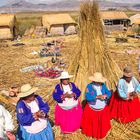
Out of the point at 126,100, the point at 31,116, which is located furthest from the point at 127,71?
the point at 31,116

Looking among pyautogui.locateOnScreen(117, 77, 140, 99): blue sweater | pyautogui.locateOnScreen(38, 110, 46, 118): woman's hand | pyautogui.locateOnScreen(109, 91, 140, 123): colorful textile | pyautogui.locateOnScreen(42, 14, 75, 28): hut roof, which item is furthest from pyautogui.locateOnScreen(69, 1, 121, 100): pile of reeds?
pyautogui.locateOnScreen(42, 14, 75, 28): hut roof

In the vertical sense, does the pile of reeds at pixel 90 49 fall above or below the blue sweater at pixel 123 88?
above

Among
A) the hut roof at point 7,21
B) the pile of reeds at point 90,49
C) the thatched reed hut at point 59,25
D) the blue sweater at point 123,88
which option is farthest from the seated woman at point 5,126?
the thatched reed hut at point 59,25

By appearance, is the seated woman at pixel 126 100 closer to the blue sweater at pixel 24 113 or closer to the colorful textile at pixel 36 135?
the colorful textile at pixel 36 135

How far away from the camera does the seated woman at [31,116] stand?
4.16 m

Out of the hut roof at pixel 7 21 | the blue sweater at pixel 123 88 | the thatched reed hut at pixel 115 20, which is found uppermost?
the blue sweater at pixel 123 88

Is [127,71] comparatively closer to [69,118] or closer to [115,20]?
[69,118]

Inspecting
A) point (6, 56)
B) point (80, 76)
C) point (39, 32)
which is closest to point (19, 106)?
point (80, 76)

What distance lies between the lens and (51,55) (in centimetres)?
1427

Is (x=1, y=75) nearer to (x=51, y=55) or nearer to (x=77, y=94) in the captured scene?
(x=51, y=55)

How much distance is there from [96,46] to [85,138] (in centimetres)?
176

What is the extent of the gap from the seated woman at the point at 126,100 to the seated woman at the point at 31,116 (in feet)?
5.24

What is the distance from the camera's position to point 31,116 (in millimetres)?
4191

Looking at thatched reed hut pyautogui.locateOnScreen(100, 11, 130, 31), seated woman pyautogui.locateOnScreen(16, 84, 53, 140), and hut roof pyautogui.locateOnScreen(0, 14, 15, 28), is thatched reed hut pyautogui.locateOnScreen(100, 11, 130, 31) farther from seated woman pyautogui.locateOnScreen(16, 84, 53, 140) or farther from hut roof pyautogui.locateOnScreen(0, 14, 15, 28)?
seated woman pyautogui.locateOnScreen(16, 84, 53, 140)
